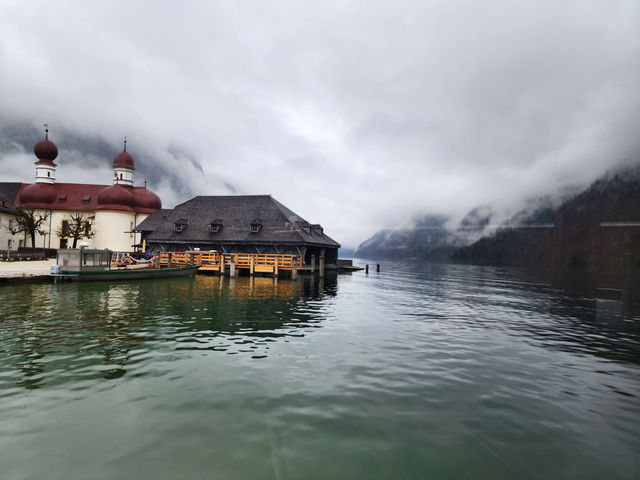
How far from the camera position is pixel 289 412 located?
24.0ft

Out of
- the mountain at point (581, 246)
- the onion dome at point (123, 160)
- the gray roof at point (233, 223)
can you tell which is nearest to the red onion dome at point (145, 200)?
the onion dome at point (123, 160)

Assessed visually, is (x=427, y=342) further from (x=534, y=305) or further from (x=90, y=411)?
(x=534, y=305)

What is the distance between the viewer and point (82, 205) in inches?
2450

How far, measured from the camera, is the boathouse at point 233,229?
143 ft

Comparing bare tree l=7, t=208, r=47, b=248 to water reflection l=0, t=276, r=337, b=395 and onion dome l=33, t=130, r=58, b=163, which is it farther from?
water reflection l=0, t=276, r=337, b=395

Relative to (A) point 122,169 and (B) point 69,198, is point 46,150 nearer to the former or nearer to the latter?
(B) point 69,198

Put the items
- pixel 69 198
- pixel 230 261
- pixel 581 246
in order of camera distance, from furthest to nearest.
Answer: pixel 581 246
pixel 69 198
pixel 230 261

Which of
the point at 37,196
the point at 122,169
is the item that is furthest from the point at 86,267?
the point at 37,196

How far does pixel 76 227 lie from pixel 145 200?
474 inches

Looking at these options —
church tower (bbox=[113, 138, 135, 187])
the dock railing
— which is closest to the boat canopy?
the dock railing

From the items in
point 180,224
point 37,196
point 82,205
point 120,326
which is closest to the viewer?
point 120,326

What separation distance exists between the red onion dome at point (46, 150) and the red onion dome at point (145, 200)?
16.8 meters

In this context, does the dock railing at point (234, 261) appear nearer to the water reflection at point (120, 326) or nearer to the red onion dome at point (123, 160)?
the water reflection at point (120, 326)

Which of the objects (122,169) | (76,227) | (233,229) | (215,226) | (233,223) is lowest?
(233,229)
